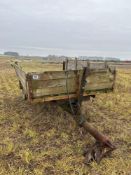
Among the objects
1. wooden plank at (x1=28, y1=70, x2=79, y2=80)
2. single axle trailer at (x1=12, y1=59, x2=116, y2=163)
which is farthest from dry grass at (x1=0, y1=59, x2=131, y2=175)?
wooden plank at (x1=28, y1=70, x2=79, y2=80)

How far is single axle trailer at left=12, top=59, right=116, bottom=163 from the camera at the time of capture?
5.39 m

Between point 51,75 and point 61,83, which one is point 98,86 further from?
point 51,75

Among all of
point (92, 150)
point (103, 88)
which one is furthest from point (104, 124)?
point (92, 150)

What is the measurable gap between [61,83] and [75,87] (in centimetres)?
36

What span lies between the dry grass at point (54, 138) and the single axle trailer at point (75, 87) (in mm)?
384

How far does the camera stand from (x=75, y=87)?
642cm

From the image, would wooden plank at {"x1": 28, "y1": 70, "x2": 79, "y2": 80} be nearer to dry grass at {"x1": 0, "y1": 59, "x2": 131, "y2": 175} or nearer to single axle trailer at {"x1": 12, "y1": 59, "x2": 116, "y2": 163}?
single axle trailer at {"x1": 12, "y1": 59, "x2": 116, "y2": 163}

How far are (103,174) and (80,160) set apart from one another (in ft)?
1.91

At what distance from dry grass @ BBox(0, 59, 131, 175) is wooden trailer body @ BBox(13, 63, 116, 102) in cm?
89

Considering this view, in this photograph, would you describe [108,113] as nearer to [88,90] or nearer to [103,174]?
[88,90]

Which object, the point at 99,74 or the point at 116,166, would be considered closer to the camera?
the point at 116,166

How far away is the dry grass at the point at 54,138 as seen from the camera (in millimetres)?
4949

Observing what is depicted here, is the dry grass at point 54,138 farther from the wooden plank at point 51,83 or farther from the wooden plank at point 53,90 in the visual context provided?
the wooden plank at point 51,83

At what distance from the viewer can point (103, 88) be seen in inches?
274
